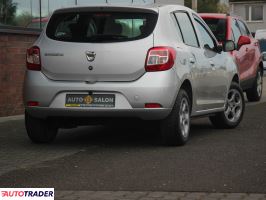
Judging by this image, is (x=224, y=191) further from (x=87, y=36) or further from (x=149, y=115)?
(x=87, y=36)

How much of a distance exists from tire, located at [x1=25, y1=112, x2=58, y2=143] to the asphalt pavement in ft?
0.41

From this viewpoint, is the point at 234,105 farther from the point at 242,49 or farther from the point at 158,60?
the point at 242,49

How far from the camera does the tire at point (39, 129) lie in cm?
876

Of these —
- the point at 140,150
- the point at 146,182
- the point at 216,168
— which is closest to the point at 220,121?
the point at 140,150

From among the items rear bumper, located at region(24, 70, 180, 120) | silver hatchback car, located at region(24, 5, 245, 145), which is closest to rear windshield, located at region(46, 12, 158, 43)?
silver hatchback car, located at region(24, 5, 245, 145)

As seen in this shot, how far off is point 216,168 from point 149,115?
1.32 metres

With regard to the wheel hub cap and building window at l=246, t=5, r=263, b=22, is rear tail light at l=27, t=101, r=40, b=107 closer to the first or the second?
the wheel hub cap

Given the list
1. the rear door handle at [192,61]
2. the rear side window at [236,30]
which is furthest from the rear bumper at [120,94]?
the rear side window at [236,30]

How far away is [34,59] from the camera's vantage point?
8555 mm

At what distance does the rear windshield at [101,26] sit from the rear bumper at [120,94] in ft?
1.76

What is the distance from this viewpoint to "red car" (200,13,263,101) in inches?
552

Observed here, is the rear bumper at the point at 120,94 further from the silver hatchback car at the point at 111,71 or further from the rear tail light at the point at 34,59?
the rear tail light at the point at 34,59

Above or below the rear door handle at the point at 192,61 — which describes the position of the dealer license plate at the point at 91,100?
below

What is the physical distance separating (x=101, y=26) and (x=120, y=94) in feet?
2.95
